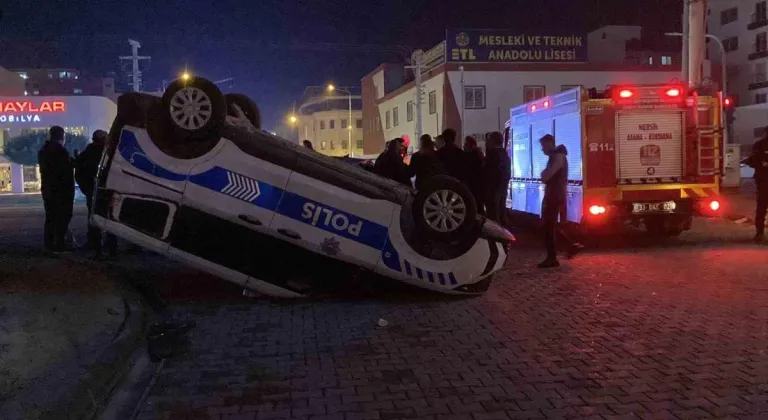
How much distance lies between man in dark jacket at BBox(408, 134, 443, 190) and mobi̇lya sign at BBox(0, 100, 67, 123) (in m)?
42.3

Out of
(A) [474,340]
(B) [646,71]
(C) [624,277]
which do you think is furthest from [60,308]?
(B) [646,71]

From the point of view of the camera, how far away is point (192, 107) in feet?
24.2

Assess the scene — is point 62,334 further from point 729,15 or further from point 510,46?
point 729,15

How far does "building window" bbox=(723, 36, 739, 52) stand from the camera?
62053mm

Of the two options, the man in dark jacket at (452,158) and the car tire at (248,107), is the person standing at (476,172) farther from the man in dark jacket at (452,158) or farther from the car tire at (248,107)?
the car tire at (248,107)

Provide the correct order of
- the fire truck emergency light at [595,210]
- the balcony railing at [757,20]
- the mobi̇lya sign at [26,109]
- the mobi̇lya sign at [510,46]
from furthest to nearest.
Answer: the balcony railing at [757,20] < the mobi̇lya sign at [26,109] < the mobi̇lya sign at [510,46] < the fire truck emergency light at [595,210]

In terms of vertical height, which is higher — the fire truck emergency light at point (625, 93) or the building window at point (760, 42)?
the building window at point (760, 42)

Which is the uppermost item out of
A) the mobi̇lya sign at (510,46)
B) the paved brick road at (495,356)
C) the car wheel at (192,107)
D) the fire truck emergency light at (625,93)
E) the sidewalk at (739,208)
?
the mobi̇lya sign at (510,46)

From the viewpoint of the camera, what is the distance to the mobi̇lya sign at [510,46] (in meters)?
45.8

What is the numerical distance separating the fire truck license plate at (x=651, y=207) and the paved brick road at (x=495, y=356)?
3.42m

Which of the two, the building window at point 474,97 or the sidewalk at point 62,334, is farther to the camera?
the building window at point 474,97

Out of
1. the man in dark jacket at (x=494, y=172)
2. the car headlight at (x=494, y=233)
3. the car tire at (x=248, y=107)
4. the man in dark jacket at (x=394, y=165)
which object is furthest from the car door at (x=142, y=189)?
the man in dark jacket at (x=494, y=172)

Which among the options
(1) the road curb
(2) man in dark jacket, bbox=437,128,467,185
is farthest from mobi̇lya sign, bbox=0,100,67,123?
(1) the road curb

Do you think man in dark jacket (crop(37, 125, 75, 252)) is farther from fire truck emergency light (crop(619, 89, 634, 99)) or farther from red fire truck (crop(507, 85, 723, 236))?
fire truck emergency light (crop(619, 89, 634, 99))
